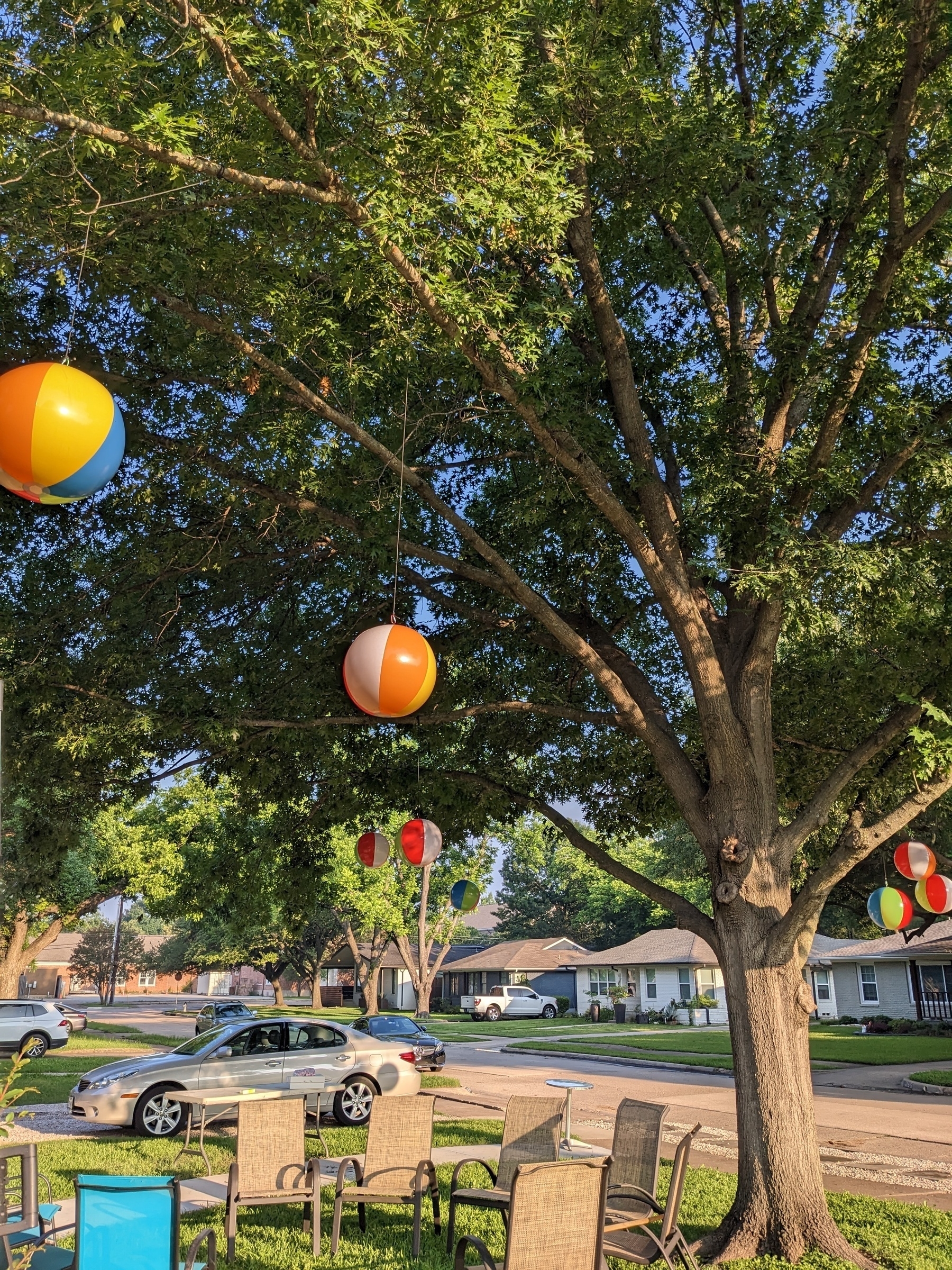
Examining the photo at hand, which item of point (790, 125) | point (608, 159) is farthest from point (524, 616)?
point (790, 125)

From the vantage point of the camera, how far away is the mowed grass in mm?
7281

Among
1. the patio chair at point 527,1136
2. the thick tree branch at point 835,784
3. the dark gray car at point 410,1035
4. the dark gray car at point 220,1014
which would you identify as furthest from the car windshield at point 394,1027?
the thick tree branch at point 835,784

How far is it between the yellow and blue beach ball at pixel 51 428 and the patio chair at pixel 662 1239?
553 centimetres

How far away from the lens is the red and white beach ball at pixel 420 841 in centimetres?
988

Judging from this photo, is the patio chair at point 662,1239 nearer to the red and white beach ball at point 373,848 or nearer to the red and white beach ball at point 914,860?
the red and white beach ball at point 373,848

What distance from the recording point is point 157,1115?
13273 millimetres

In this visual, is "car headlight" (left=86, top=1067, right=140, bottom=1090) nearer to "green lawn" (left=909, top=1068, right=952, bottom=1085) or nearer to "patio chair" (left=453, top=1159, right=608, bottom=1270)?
"patio chair" (left=453, top=1159, right=608, bottom=1270)

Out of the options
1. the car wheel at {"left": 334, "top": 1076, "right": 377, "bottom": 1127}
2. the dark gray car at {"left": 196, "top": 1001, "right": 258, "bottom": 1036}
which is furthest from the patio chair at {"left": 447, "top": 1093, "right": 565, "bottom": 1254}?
the dark gray car at {"left": 196, "top": 1001, "right": 258, "bottom": 1036}

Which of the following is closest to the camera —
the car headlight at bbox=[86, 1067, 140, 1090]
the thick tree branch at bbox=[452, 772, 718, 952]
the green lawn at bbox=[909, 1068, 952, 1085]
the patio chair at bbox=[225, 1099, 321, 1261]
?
the patio chair at bbox=[225, 1099, 321, 1261]

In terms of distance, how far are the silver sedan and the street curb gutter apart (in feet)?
36.3

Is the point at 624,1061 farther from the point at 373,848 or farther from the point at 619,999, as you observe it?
the point at 619,999

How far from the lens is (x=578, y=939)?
78.6m

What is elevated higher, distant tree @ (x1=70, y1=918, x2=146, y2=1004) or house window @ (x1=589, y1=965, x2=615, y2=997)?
distant tree @ (x1=70, y1=918, x2=146, y2=1004)

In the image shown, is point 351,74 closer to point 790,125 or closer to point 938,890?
point 790,125
